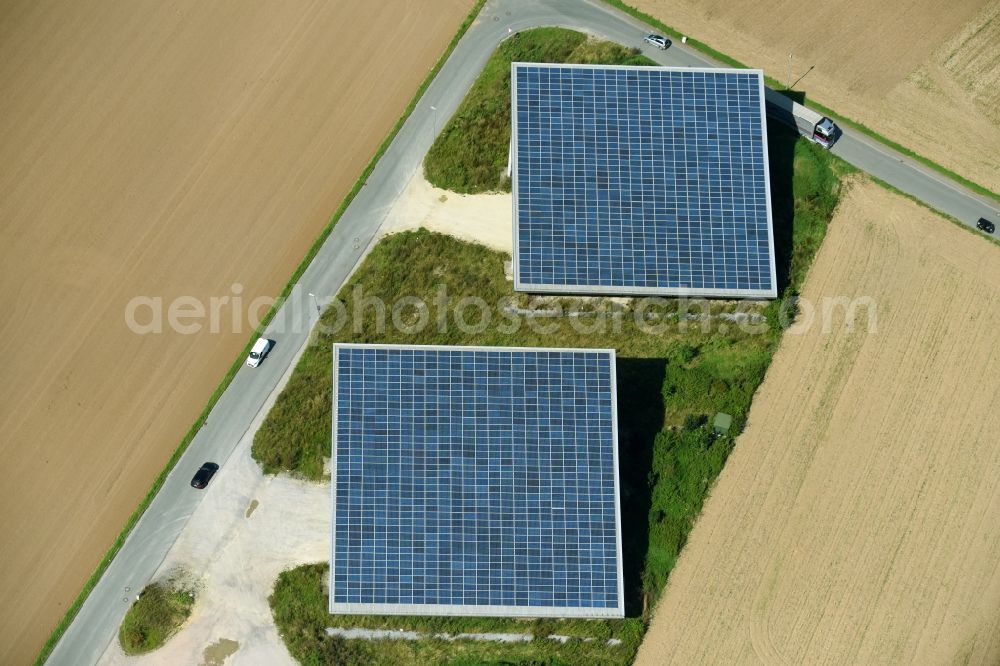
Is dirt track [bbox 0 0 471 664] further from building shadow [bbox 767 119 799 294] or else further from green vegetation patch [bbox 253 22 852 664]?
building shadow [bbox 767 119 799 294]

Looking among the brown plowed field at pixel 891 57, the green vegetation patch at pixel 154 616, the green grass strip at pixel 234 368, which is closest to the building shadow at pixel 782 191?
the brown plowed field at pixel 891 57

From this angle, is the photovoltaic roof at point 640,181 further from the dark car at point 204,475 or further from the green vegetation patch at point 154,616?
the green vegetation patch at point 154,616

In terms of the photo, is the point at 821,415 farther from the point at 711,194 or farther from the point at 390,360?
the point at 390,360

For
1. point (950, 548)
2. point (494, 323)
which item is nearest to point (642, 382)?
point (494, 323)

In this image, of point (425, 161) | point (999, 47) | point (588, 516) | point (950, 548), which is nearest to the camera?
point (588, 516)

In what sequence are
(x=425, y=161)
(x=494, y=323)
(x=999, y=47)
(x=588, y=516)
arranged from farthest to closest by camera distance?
(x=999, y=47)
(x=425, y=161)
(x=494, y=323)
(x=588, y=516)

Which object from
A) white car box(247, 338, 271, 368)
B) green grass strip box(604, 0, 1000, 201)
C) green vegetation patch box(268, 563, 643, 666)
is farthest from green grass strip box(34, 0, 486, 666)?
green grass strip box(604, 0, 1000, 201)
